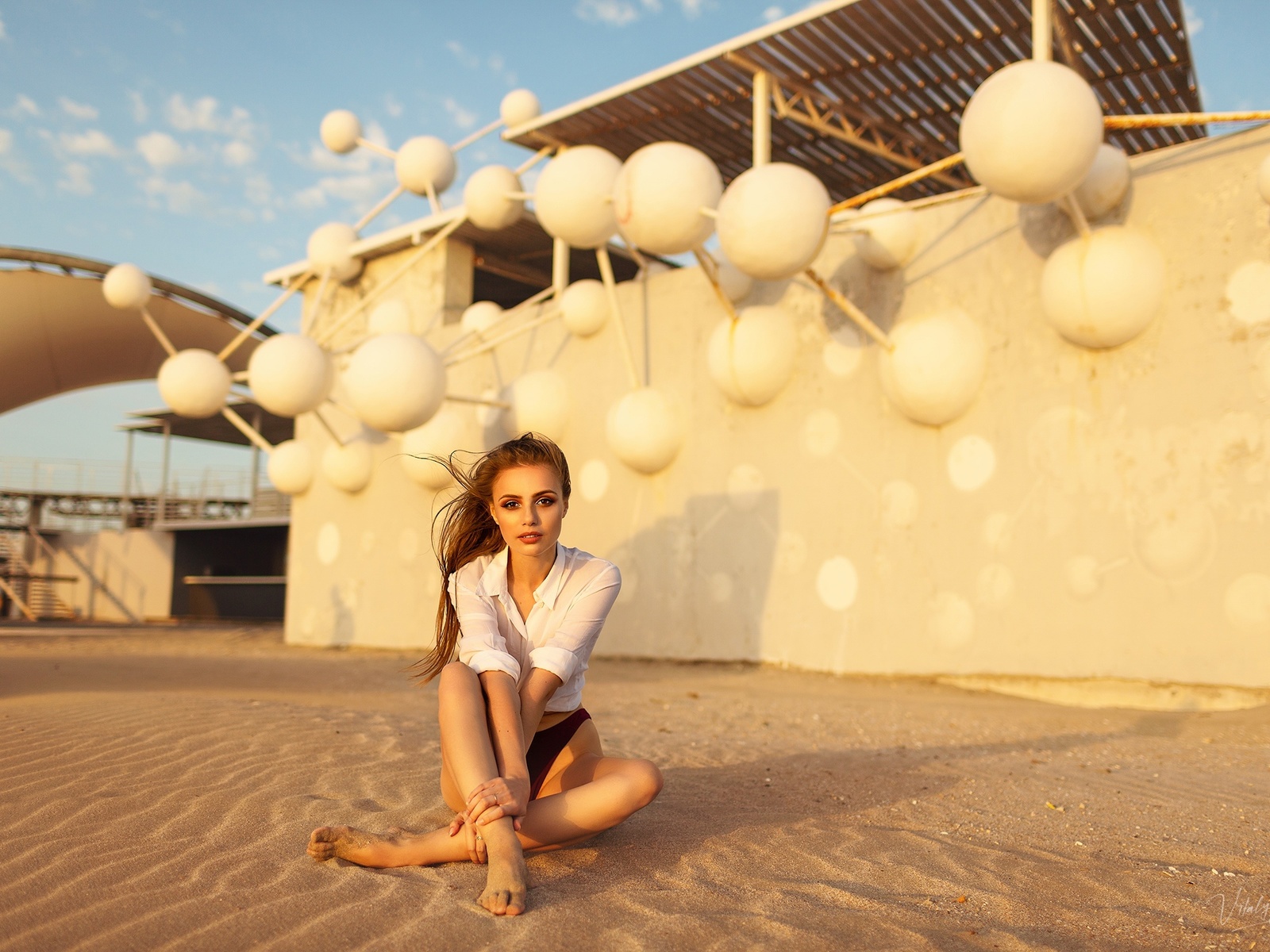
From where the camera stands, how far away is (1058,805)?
11.2 ft

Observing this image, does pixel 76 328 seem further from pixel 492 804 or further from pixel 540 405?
pixel 492 804

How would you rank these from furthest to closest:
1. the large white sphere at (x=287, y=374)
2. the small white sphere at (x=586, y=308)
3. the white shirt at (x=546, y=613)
→ the small white sphere at (x=586, y=308), the large white sphere at (x=287, y=374), the white shirt at (x=546, y=613)

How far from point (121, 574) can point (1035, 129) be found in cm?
2366

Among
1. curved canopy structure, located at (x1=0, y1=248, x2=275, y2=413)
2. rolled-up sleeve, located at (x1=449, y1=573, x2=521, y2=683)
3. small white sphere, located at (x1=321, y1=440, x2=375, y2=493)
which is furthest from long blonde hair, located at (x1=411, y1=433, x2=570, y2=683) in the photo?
curved canopy structure, located at (x1=0, y1=248, x2=275, y2=413)

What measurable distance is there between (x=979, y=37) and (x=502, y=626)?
28.8ft

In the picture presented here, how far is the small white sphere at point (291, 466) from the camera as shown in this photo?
43.1ft

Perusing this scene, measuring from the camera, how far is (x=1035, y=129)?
19.6 feet

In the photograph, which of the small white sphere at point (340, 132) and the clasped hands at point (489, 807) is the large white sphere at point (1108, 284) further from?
the small white sphere at point (340, 132)

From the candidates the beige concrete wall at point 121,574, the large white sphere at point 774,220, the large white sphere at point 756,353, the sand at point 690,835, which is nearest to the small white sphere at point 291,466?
the large white sphere at point 756,353

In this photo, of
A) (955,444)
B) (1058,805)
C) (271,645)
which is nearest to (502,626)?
(1058,805)

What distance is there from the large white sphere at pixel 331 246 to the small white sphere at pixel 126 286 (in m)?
2.20

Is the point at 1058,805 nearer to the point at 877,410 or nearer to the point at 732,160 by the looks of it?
the point at 877,410

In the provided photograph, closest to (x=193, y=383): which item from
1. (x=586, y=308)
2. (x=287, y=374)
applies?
(x=287, y=374)

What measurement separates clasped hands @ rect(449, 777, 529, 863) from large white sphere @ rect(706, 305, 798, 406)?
22.6 feet
